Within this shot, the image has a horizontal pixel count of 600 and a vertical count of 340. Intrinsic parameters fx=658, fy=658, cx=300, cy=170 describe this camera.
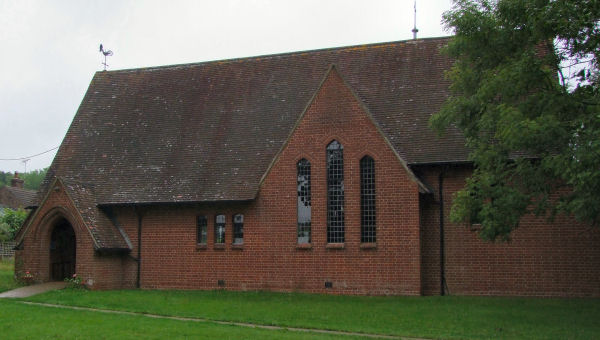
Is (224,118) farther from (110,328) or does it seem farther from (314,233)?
(110,328)

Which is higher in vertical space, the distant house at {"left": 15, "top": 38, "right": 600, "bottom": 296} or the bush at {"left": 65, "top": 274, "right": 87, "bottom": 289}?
the distant house at {"left": 15, "top": 38, "right": 600, "bottom": 296}

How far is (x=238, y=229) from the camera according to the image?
25.9 meters

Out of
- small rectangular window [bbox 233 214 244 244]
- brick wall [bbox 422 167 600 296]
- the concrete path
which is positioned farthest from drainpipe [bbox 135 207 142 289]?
brick wall [bbox 422 167 600 296]

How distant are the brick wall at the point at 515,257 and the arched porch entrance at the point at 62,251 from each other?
15093mm

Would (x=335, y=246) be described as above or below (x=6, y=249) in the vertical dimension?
above

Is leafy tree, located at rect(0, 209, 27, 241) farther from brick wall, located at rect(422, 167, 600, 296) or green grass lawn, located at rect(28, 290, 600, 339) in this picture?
brick wall, located at rect(422, 167, 600, 296)

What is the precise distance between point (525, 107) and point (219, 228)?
13.9 metres

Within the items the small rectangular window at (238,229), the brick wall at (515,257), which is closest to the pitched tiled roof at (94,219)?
the small rectangular window at (238,229)

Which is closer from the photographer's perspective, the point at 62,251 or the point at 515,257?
the point at 515,257

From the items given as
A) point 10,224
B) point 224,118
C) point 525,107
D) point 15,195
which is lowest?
point 10,224

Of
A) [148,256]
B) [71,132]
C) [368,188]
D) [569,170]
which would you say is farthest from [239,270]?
[569,170]

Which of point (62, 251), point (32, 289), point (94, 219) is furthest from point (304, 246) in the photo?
point (62, 251)

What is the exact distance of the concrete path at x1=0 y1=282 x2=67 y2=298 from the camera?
23906 mm

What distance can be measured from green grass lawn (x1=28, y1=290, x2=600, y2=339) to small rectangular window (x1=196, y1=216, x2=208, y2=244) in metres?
2.55
